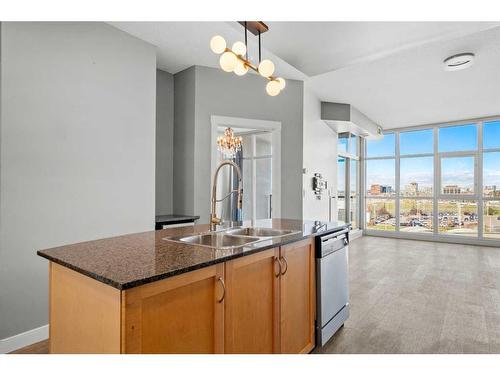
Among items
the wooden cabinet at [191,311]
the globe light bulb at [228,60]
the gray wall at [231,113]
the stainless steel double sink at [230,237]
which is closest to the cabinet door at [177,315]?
the wooden cabinet at [191,311]

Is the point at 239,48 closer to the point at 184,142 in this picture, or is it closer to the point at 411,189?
the point at 184,142

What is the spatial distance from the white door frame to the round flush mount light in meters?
2.20

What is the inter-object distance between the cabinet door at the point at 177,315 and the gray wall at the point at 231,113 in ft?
8.47

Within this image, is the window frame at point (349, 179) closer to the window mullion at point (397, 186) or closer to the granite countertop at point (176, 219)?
the window mullion at point (397, 186)

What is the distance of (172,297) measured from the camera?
1176 mm

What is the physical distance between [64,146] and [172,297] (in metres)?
1.99

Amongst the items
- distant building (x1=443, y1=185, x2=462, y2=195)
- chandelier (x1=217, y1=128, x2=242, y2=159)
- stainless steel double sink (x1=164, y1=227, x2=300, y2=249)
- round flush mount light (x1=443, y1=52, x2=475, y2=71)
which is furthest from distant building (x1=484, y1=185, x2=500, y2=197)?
stainless steel double sink (x1=164, y1=227, x2=300, y2=249)

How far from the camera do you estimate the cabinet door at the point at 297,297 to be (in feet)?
5.95

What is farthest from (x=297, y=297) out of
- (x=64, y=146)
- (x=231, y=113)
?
(x=231, y=113)

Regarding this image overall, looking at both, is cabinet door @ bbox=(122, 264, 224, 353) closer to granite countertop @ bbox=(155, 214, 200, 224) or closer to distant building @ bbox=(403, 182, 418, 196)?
granite countertop @ bbox=(155, 214, 200, 224)

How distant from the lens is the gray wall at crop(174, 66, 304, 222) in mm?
3918

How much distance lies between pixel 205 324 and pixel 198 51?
3110 mm
